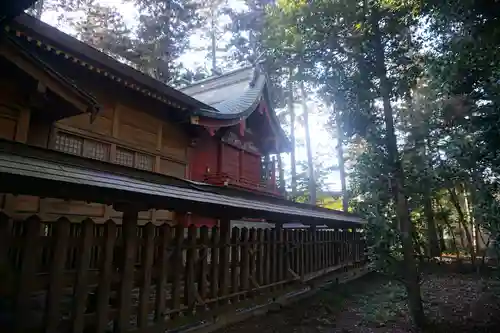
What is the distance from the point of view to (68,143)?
7.54 metres

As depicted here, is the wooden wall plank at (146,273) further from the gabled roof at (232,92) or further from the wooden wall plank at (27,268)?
the gabled roof at (232,92)

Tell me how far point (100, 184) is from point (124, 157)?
5384mm

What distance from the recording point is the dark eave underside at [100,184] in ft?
10.7

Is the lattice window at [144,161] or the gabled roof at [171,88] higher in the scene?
the gabled roof at [171,88]

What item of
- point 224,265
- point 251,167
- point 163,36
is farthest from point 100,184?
Answer: point 163,36

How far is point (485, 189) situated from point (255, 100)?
786 cm

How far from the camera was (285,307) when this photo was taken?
24.7 feet

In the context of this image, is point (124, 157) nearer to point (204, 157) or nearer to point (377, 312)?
point (204, 157)

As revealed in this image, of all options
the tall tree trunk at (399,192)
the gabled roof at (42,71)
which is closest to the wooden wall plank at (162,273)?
the gabled roof at (42,71)

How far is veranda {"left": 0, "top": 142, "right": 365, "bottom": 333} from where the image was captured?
3312 mm

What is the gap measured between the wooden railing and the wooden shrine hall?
0.01 m

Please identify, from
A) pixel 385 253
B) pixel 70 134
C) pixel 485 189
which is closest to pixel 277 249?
pixel 385 253

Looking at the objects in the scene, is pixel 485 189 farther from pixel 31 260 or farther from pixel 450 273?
pixel 450 273

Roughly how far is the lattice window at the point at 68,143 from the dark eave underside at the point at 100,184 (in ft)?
12.0
